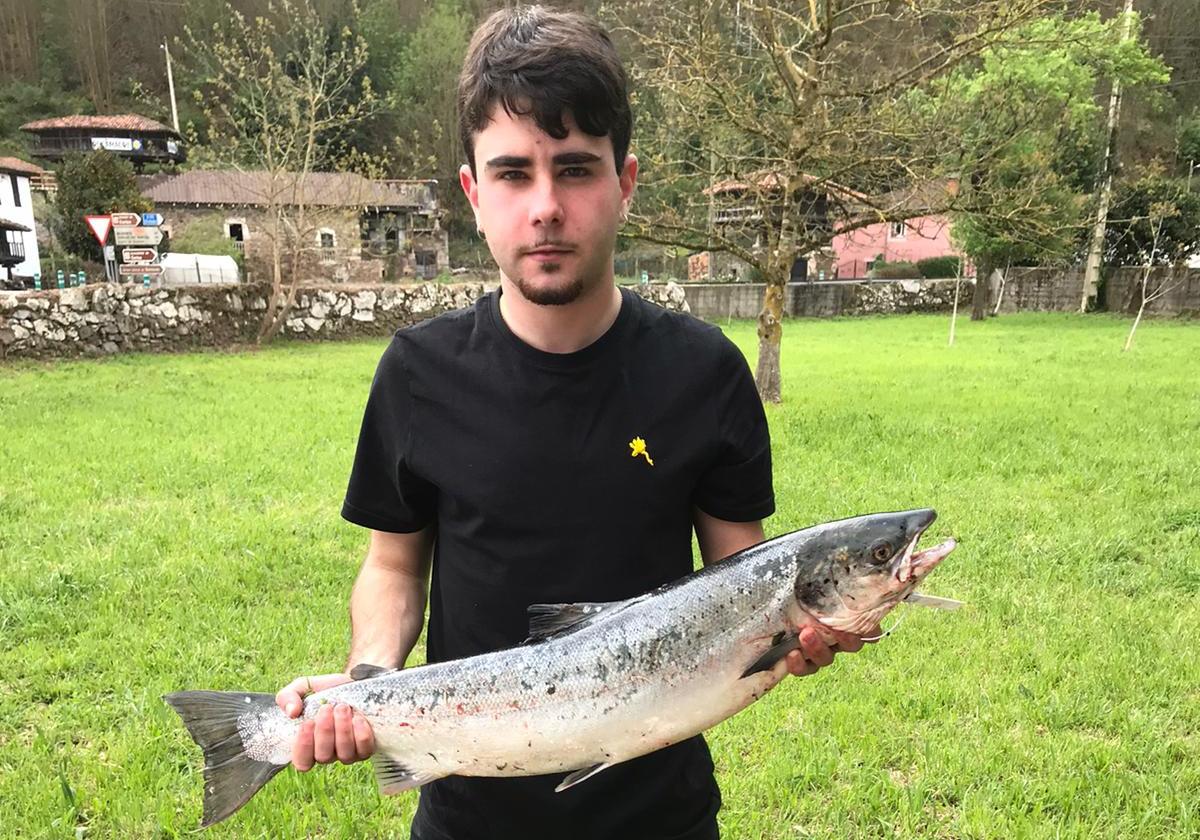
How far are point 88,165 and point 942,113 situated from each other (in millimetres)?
30800

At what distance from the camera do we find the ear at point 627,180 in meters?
1.92

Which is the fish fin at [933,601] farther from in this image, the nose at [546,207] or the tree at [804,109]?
the tree at [804,109]

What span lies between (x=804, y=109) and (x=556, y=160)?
10.8m

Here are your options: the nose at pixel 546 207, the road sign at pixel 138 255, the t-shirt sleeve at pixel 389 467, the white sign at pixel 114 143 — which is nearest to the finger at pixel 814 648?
the t-shirt sleeve at pixel 389 467

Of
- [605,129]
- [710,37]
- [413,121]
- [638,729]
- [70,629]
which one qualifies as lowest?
[70,629]

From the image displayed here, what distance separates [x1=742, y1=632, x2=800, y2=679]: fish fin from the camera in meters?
1.79

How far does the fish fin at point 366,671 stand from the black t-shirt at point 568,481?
0.18m

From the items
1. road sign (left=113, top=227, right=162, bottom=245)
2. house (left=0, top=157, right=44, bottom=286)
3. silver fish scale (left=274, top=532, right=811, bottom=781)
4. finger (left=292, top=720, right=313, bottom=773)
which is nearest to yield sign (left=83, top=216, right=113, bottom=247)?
road sign (left=113, top=227, right=162, bottom=245)

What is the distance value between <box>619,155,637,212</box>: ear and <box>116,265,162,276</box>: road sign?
21.5 metres

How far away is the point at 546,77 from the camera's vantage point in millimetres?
1749

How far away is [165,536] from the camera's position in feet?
21.9

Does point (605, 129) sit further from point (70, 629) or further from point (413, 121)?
point (413, 121)

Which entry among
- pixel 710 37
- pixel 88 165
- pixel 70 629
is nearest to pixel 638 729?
pixel 70 629

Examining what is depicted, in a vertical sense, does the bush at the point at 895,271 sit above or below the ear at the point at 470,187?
below
